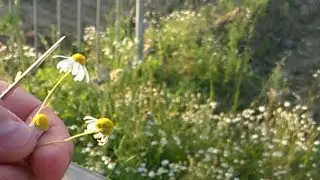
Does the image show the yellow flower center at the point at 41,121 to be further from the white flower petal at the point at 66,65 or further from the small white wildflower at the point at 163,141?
the small white wildflower at the point at 163,141

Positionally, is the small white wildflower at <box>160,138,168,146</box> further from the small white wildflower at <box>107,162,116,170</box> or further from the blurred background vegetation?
the small white wildflower at <box>107,162,116,170</box>

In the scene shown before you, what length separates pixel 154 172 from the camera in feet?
10.1

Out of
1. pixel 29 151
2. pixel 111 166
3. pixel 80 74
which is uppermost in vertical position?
pixel 80 74

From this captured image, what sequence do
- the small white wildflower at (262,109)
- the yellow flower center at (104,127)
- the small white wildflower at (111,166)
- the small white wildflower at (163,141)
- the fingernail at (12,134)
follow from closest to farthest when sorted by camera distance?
the fingernail at (12,134) → the yellow flower center at (104,127) → the small white wildflower at (111,166) → the small white wildflower at (163,141) → the small white wildflower at (262,109)

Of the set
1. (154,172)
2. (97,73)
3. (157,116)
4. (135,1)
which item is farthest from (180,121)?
(135,1)

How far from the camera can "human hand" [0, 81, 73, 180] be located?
103cm

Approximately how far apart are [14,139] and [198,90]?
2.69m

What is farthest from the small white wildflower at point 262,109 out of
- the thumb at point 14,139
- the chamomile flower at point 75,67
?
the thumb at point 14,139

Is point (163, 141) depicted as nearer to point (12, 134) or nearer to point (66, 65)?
point (66, 65)

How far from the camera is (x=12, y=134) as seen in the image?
102 cm

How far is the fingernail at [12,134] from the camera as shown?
102 centimetres

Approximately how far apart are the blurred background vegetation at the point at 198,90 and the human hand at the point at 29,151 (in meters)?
1.84

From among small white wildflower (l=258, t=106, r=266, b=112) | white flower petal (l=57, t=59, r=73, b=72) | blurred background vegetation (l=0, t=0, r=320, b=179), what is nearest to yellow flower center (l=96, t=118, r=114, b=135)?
white flower petal (l=57, t=59, r=73, b=72)

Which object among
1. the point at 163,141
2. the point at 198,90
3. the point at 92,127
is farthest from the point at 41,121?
the point at 198,90
